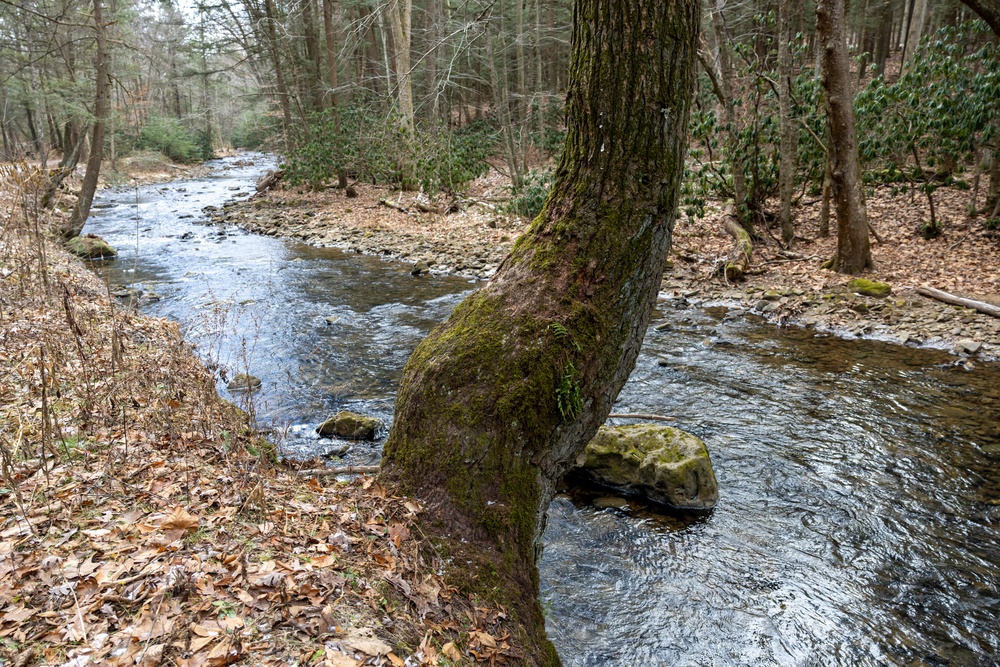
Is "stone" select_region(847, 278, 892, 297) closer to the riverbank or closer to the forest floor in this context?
the riverbank

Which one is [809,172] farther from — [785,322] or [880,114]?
[785,322]

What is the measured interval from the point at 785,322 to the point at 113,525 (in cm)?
870

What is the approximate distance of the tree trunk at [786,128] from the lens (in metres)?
9.99

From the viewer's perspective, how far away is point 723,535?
177 inches

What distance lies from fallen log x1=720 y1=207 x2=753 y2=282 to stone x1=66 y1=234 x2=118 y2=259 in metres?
12.5

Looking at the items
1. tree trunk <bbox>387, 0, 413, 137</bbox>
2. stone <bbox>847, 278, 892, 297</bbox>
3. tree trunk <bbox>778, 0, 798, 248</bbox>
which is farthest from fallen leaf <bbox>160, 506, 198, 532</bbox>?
tree trunk <bbox>387, 0, 413, 137</bbox>

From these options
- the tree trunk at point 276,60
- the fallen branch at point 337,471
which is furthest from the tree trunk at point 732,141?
the tree trunk at point 276,60

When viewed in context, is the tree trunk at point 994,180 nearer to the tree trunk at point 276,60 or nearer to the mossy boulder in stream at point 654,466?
the mossy boulder in stream at point 654,466

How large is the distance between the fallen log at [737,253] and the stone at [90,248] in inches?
492

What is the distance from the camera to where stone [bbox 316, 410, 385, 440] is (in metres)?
5.71

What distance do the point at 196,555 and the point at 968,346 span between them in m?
8.63

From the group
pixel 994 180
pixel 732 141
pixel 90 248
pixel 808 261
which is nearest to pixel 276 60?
pixel 90 248

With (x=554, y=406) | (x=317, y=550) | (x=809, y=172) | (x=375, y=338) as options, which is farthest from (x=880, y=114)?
(x=317, y=550)

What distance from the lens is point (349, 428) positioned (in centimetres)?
574
